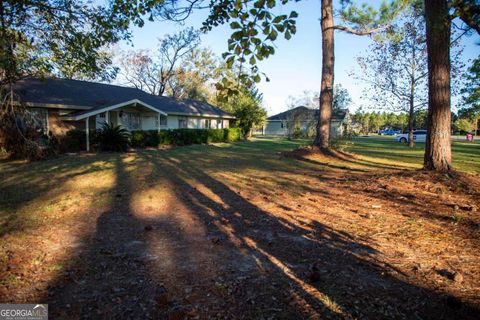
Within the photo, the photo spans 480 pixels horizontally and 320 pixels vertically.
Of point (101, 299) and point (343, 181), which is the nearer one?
point (101, 299)

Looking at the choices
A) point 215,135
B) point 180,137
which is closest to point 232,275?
point 180,137

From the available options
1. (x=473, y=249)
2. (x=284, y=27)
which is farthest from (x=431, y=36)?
(x=284, y=27)

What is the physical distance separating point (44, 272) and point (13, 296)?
409 mm

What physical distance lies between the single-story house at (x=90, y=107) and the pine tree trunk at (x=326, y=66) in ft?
38.5

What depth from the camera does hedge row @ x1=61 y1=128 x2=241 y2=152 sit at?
15.6 metres

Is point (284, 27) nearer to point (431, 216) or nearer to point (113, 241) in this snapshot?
point (113, 241)

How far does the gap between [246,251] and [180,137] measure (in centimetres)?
1978

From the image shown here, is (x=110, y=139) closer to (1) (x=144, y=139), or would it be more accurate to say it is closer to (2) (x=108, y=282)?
(1) (x=144, y=139)

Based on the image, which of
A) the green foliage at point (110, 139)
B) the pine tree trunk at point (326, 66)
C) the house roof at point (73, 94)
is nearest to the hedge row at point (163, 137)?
the green foliage at point (110, 139)

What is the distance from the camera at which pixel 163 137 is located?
814 inches

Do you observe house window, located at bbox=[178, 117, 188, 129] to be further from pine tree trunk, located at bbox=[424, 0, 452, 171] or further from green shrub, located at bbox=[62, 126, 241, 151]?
pine tree trunk, located at bbox=[424, 0, 452, 171]

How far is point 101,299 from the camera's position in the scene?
238 centimetres

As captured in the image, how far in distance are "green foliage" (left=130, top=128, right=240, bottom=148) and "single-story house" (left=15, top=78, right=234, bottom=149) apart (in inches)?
47.6

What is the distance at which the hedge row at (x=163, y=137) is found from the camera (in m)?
15.6
